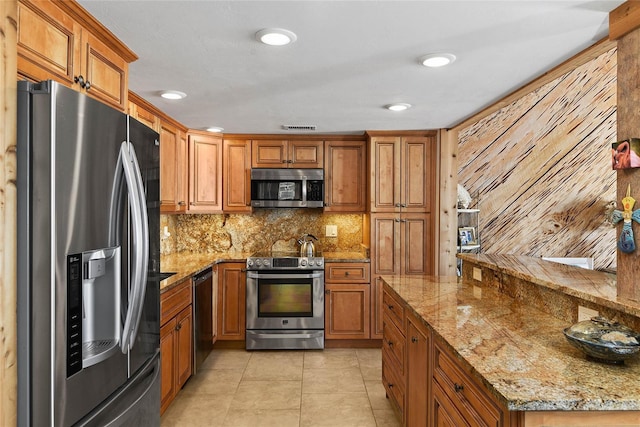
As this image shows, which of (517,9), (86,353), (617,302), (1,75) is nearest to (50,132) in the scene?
(1,75)

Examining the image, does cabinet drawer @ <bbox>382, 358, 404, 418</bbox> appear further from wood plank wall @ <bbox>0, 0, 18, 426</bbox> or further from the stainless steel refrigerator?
wood plank wall @ <bbox>0, 0, 18, 426</bbox>

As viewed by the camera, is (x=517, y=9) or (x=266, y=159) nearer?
(x=517, y=9)

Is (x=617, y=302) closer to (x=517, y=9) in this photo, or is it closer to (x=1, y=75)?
(x=517, y=9)

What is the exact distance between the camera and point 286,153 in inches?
176

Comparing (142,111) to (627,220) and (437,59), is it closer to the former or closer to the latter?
(437,59)

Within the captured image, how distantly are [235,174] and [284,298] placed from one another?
1471mm


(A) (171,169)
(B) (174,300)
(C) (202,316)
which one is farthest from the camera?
(A) (171,169)

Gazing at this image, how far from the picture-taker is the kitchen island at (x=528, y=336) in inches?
44.0

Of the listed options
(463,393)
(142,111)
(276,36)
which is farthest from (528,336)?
(142,111)

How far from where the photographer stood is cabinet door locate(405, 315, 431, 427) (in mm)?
1972

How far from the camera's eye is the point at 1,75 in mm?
1225

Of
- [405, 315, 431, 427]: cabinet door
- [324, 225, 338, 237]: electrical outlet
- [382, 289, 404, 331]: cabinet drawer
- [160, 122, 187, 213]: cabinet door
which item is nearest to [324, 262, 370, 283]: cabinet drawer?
[324, 225, 338, 237]: electrical outlet

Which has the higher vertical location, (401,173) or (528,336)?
(401,173)

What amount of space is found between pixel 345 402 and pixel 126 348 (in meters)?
1.91
